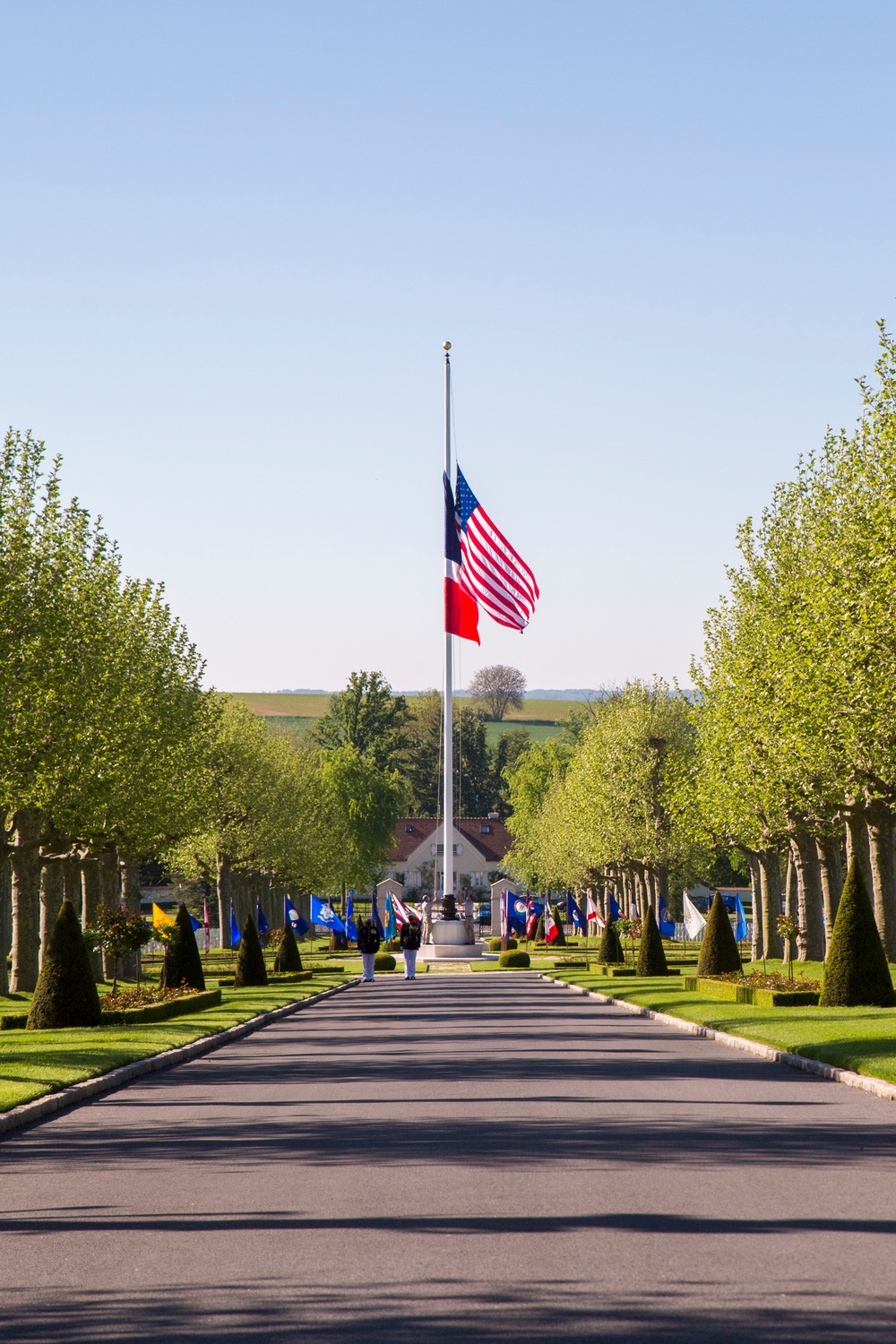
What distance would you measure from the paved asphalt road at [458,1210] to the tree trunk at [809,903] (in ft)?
104

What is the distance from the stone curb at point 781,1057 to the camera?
16408 mm

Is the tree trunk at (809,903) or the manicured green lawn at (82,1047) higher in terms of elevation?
the tree trunk at (809,903)

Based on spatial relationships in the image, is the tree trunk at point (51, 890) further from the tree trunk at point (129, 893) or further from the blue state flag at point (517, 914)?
the blue state flag at point (517, 914)

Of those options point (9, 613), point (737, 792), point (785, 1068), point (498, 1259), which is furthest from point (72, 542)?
point (498, 1259)

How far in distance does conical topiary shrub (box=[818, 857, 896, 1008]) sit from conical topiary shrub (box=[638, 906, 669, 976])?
57.5 ft

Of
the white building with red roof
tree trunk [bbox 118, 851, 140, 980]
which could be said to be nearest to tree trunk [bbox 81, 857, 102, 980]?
tree trunk [bbox 118, 851, 140, 980]

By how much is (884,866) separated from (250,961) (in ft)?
59.3

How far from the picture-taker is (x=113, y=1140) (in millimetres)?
13703

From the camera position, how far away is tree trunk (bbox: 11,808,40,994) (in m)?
40.9

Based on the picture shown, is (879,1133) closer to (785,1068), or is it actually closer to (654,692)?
(785,1068)

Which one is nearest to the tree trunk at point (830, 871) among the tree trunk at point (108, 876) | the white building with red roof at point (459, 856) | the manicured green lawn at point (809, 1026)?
the manicured green lawn at point (809, 1026)

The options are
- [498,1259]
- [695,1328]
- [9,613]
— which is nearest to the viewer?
[695,1328]

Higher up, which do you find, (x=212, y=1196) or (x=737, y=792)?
(x=737, y=792)

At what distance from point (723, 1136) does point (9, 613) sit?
1022 inches
